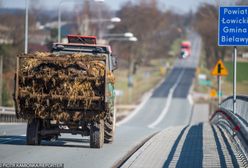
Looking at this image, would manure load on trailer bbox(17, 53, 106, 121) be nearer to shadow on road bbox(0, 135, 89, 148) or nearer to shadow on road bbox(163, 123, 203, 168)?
shadow on road bbox(0, 135, 89, 148)

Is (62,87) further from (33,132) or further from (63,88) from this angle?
(33,132)

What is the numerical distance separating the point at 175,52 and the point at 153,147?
7536 cm

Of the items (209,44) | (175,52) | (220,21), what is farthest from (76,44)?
(175,52)

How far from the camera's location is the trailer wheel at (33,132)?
66.7ft

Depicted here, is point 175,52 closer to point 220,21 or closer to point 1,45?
point 1,45

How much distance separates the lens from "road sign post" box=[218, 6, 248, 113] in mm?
25969

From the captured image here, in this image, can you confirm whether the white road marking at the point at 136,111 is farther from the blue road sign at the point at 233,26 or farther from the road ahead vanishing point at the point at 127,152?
the road ahead vanishing point at the point at 127,152

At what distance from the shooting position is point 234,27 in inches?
1040

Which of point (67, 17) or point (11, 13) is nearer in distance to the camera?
point (11, 13)

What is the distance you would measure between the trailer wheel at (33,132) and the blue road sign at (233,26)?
8988 millimetres

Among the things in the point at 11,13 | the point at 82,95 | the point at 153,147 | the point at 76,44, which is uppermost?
the point at 11,13

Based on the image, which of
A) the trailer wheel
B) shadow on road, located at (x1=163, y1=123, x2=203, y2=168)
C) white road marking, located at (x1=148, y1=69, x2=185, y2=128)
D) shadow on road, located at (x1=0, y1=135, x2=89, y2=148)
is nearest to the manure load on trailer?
the trailer wheel

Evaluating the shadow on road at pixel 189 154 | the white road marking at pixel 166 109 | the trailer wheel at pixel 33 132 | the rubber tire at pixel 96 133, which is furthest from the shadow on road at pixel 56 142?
the white road marking at pixel 166 109

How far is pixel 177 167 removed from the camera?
15.8 m
